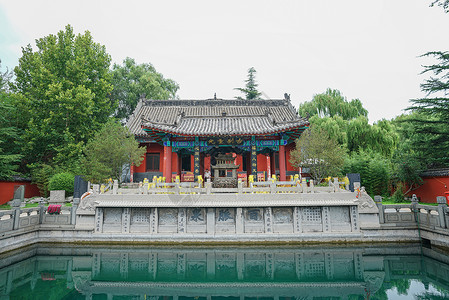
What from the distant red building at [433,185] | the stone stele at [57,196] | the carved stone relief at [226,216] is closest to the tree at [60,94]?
the stone stele at [57,196]

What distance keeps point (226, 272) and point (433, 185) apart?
14.7 metres

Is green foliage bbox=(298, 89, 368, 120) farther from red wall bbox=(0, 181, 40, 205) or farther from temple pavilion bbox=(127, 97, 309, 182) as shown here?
red wall bbox=(0, 181, 40, 205)

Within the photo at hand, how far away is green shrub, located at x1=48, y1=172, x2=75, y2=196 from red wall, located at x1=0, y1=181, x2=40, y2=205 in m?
3.67

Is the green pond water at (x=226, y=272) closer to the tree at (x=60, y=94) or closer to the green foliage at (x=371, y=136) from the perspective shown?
the tree at (x=60, y=94)

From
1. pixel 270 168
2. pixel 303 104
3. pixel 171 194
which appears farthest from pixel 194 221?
pixel 303 104

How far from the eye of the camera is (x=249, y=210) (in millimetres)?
11336

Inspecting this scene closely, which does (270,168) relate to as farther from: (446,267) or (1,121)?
(1,121)

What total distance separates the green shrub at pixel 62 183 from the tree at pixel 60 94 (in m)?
2.25

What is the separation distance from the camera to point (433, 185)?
51.3ft

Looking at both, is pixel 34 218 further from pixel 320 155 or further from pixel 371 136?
pixel 371 136

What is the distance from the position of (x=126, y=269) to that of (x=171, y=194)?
3439 mm

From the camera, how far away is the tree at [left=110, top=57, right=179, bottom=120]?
103 feet

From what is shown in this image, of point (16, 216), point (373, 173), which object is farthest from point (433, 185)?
point (16, 216)

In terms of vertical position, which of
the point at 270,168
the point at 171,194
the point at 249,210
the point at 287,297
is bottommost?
the point at 287,297
